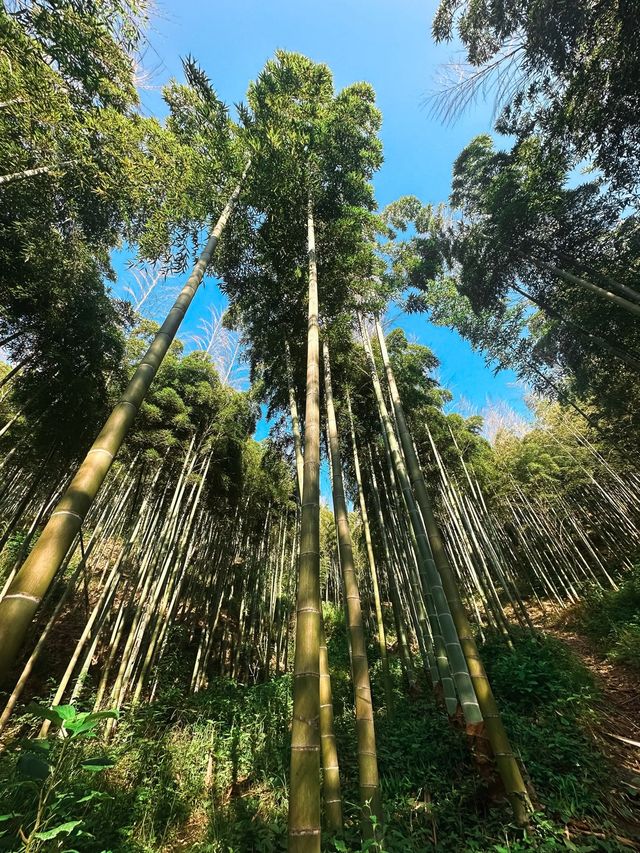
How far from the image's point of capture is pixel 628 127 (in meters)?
4.47

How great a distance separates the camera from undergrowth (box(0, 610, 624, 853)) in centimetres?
219

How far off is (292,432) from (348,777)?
3.52 m

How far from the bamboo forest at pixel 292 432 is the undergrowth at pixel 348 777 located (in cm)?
3

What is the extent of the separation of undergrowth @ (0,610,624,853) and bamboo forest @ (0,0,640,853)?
0.03m

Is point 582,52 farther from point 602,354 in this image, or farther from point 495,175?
point 602,354

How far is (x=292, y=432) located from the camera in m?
4.62

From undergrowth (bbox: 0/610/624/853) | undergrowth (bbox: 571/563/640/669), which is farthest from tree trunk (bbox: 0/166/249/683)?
undergrowth (bbox: 571/563/640/669)

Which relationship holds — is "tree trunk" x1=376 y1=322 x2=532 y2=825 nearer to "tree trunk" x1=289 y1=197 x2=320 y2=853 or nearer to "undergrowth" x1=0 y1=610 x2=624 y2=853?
"undergrowth" x1=0 y1=610 x2=624 y2=853

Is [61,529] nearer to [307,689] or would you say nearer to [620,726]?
[307,689]

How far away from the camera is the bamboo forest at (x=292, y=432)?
216cm

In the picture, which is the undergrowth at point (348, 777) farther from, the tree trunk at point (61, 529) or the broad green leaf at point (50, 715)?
the tree trunk at point (61, 529)

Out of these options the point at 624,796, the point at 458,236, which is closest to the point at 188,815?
the point at 624,796

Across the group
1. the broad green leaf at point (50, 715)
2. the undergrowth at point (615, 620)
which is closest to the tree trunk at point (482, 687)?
the broad green leaf at point (50, 715)

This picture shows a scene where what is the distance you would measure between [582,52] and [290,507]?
8.20 meters
